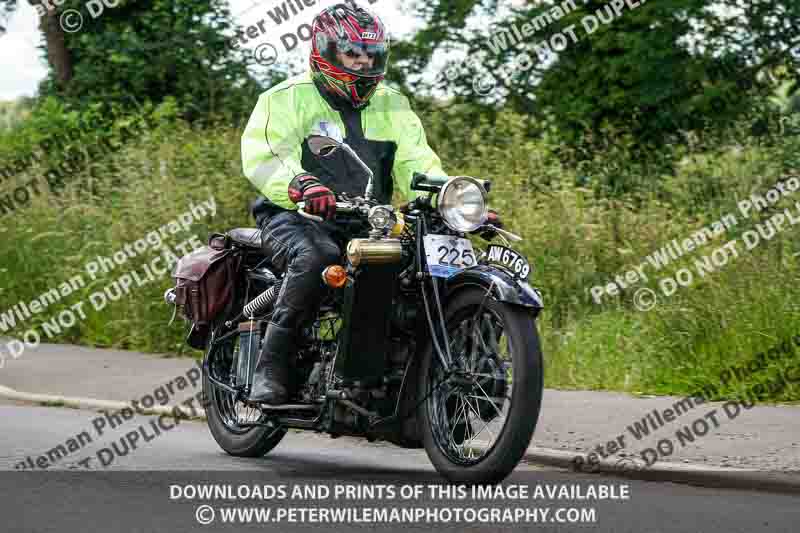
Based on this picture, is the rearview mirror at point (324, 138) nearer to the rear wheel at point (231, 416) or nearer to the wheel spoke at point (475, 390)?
the wheel spoke at point (475, 390)

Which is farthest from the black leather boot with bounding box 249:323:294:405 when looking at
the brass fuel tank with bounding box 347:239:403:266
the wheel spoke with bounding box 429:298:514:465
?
the wheel spoke with bounding box 429:298:514:465

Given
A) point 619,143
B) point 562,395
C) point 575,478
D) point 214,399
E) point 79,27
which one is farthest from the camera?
point 79,27

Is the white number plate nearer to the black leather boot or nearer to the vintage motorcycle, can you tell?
the vintage motorcycle

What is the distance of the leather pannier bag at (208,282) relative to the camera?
27.8 feet

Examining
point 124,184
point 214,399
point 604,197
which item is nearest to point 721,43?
point 604,197

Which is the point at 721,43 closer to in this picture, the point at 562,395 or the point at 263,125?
the point at 562,395

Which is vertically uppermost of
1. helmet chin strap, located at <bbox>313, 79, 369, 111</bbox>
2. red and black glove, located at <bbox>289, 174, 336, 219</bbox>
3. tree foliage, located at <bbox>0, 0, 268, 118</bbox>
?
tree foliage, located at <bbox>0, 0, 268, 118</bbox>

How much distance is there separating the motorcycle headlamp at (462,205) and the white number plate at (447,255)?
0.09 meters

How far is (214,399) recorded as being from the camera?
8.66 m

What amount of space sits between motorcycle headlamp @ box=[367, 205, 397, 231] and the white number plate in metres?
0.19

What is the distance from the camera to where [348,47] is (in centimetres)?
746

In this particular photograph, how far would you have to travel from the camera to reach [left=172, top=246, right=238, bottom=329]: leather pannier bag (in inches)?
333

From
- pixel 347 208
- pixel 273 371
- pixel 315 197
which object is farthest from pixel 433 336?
pixel 273 371

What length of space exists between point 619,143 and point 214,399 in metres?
8.49
